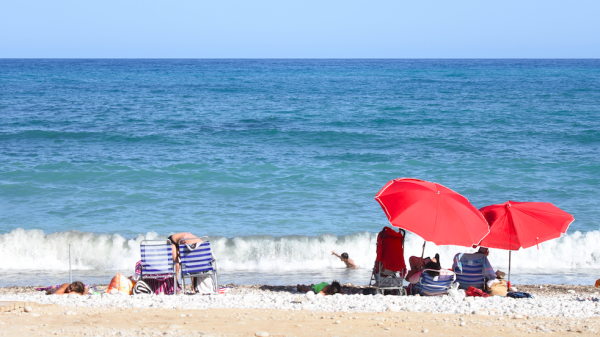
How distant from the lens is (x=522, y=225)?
7.35m

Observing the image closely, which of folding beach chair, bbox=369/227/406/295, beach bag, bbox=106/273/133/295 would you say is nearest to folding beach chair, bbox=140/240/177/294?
beach bag, bbox=106/273/133/295

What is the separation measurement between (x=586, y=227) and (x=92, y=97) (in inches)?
1303

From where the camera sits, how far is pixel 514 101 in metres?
34.4

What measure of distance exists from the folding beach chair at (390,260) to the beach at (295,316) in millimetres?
500

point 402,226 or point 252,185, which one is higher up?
point 402,226

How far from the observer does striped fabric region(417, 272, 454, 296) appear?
7570 millimetres

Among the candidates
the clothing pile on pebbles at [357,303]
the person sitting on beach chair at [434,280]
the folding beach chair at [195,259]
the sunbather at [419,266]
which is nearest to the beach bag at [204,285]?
the folding beach chair at [195,259]

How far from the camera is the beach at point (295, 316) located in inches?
215

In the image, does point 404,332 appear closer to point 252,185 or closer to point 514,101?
point 252,185

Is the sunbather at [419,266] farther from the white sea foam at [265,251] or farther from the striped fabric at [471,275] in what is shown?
the white sea foam at [265,251]

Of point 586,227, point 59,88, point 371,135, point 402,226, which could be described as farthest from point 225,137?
point 59,88

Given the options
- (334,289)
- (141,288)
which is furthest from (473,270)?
(141,288)

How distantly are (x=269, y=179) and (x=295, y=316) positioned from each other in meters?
9.91

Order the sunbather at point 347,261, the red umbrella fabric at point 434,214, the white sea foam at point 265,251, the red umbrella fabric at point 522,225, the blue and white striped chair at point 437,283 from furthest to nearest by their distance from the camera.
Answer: the white sea foam at point 265,251, the sunbather at point 347,261, the blue and white striped chair at point 437,283, the red umbrella fabric at point 522,225, the red umbrella fabric at point 434,214
